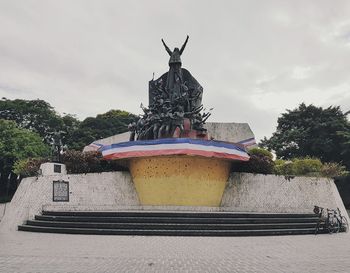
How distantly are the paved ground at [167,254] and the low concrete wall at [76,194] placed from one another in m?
3.36

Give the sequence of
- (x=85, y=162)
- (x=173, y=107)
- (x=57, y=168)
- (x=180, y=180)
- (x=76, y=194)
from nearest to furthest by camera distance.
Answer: (x=76, y=194), (x=180, y=180), (x=57, y=168), (x=85, y=162), (x=173, y=107)

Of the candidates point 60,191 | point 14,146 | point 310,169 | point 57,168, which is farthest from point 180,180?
point 14,146

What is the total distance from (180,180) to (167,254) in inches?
354

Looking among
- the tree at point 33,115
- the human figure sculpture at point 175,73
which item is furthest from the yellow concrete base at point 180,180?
the tree at point 33,115

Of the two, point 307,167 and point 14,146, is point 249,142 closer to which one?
point 307,167

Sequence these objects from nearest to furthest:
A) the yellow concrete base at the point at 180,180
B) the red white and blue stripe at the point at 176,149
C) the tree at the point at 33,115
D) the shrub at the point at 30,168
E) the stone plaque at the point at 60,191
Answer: the stone plaque at the point at 60,191
the red white and blue stripe at the point at 176,149
the shrub at the point at 30,168
the yellow concrete base at the point at 180,180
the tree at the point at 33,115

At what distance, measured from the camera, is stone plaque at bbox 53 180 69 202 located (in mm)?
17375

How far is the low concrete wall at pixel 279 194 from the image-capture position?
763 inches

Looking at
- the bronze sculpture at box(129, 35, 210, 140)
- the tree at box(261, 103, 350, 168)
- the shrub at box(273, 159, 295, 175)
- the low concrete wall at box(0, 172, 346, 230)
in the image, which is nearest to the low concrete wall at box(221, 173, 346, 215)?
the low concrete wall at box(0, 172, 346, 230)

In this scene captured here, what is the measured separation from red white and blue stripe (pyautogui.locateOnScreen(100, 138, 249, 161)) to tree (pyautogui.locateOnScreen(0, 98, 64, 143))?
33553 millimetres

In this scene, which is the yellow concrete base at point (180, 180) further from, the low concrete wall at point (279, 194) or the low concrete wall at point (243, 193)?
the low concrete wall at point (279, 194)

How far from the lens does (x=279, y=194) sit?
19.6 m

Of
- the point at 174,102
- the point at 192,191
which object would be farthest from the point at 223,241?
the point at 174,102

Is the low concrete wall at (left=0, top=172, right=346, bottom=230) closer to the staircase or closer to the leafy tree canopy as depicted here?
the staircase
